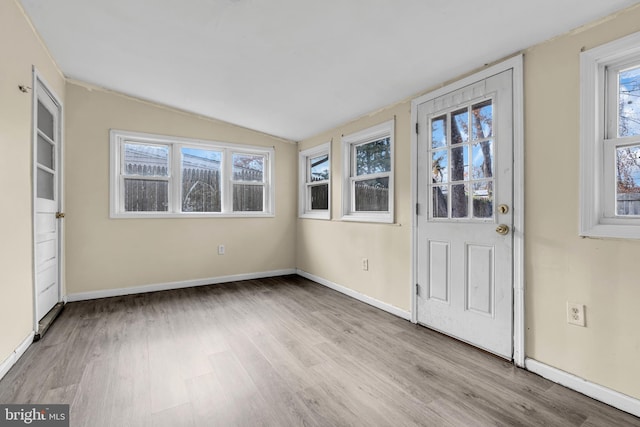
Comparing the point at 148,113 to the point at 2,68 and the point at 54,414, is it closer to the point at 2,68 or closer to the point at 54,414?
the point at 2,68

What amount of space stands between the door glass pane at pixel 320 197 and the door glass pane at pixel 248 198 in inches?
32.0

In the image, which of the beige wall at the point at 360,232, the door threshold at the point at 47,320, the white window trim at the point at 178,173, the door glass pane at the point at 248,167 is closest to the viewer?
the beige wall at the point at 360,232

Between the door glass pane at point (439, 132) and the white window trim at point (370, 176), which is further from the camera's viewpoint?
the white window trim at point (370, 176)

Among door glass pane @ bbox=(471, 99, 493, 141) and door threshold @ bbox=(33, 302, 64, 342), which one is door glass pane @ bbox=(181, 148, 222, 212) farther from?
door glass pane @ bbox=(471, 99, 493, 141)

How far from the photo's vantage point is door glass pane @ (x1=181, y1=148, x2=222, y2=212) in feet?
13.6

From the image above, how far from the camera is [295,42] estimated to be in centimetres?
222

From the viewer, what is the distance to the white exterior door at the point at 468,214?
216 centimetres

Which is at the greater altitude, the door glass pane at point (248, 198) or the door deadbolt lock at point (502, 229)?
the door glass pane at point (248, 198)

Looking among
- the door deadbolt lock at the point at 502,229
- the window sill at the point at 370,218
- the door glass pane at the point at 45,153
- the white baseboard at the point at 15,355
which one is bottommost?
the white baseboard at the point at 15,355

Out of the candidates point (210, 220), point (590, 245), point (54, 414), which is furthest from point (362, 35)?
point (210, 220)

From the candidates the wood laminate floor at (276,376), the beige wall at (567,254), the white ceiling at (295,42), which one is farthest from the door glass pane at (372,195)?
the beige wall at (567,254)

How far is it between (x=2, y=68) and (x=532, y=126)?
3.44 metres

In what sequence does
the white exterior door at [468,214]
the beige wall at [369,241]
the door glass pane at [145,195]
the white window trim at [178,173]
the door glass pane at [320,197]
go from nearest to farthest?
the white exterior door at [468,214]
the beige wall at [369,241]
the white window trim at [178,173]
the door glass pane at [145,195]
the door glass pane at [320,197]

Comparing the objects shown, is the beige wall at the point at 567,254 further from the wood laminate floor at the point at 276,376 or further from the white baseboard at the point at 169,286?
the white baseboard at the point at 169,286
